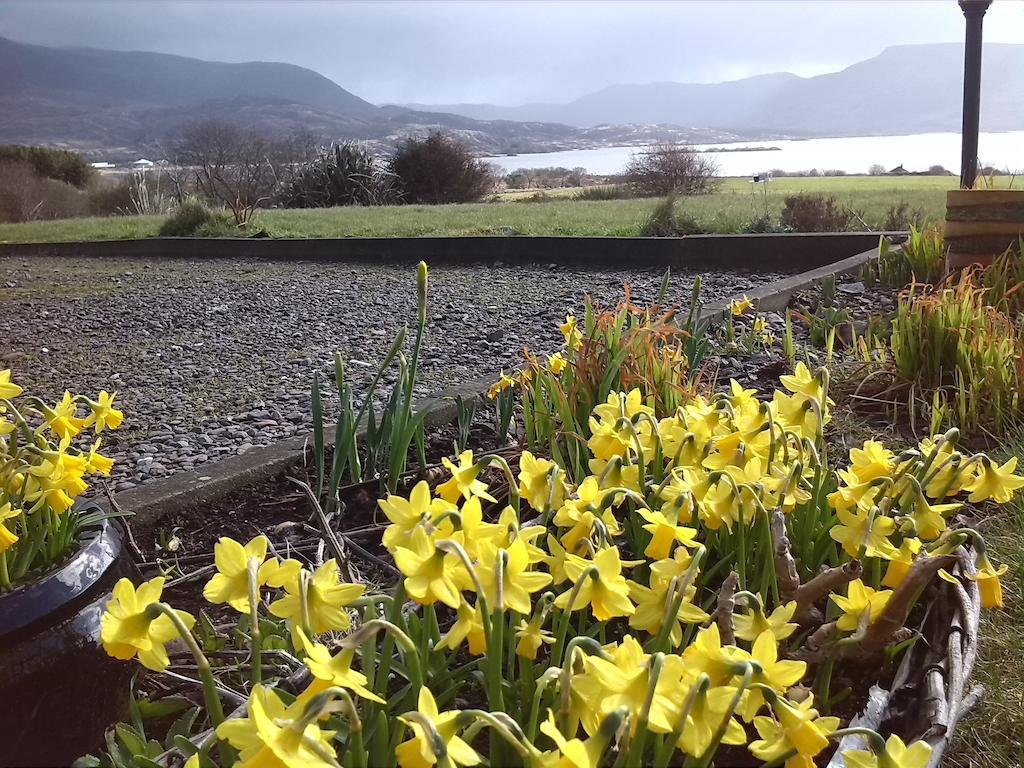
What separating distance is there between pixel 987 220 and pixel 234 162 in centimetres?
1333

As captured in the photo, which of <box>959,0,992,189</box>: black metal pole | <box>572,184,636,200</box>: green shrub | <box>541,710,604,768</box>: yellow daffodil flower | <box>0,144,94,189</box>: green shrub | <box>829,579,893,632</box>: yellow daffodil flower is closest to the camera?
<box>541,710,604,768</box>: yellow daffodil flower

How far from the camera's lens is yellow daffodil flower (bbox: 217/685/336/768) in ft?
1.58

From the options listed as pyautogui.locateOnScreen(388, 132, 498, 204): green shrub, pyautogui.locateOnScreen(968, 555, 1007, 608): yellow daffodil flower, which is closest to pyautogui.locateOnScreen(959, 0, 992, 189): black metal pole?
pyautogui.locateOnScreen(968, 555, 1007, 608): yellow daffodil flower

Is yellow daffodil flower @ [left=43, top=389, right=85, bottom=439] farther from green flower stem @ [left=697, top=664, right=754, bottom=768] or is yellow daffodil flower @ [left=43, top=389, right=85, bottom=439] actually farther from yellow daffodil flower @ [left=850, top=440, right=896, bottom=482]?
yellow daffodil flower @ [left=850, top=440, right=896, bottom=482]

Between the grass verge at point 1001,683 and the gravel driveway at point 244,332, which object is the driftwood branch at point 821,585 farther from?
the gravel driveway at point 244,332

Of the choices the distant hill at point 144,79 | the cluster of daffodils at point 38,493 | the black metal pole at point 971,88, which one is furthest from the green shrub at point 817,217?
the distant hill at point 144,79

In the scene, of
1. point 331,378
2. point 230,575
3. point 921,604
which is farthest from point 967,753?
point 331,378

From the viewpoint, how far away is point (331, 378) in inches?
126

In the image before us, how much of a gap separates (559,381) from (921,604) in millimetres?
994

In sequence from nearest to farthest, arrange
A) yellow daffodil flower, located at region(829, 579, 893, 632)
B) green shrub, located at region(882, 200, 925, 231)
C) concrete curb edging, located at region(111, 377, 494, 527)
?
1. yellow daffodil flower, located at region(829, 579, 893, 632)
2. concrete curb edging, located at region(111, 377, 494, 527)
3. green shrub, located at region(882, 200, 925, 231)

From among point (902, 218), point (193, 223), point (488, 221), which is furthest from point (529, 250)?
point (193, 223)

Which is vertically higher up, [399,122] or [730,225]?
[399,122]

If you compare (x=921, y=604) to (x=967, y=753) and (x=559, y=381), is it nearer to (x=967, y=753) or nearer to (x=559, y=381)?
(x=967, y=753)

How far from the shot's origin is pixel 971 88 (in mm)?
4934
